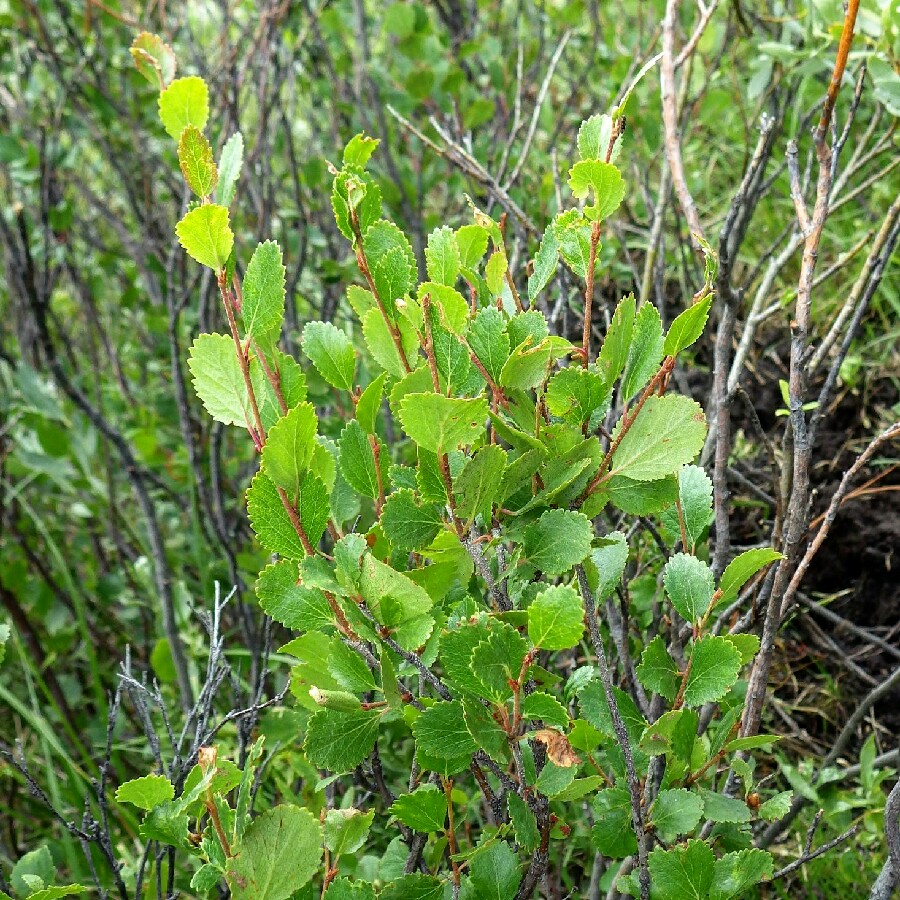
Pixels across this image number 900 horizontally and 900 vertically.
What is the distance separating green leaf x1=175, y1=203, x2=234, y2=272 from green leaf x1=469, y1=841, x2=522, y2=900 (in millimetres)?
581

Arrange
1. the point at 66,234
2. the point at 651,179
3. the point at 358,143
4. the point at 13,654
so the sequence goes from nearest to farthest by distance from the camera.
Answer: the point at 358,143, the point at 13,654, the point at 66,234, the point at 651,179

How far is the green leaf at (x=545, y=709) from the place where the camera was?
82cm

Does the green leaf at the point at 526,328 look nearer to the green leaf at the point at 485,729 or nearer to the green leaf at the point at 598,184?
the green leaf at the point at 598,184

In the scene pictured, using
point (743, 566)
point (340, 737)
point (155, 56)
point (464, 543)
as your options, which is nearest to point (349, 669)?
point (340, 737)

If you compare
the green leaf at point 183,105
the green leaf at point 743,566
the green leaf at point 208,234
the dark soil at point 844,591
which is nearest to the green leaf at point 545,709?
the green leaf at point 743,566

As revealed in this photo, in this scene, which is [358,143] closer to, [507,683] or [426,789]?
[507,683]

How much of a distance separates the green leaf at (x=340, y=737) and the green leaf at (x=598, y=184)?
490 millimetres

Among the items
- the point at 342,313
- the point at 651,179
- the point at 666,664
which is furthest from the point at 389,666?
the point at 651,179

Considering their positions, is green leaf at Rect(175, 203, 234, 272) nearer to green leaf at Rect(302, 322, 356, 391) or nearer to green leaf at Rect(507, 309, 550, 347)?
green leaf at Rect(302, 322, 356, 391)

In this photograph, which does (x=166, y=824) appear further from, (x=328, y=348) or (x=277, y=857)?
(x=328, y=348)

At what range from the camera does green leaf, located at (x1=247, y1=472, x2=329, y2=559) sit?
84 centimetres

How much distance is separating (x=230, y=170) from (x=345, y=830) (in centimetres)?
64

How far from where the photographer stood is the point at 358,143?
980 mm

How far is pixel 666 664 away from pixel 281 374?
1.54ft
